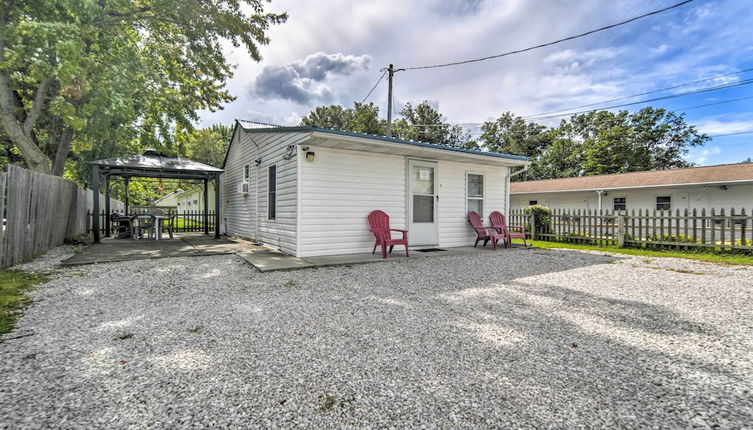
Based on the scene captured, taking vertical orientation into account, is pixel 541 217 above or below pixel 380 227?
above

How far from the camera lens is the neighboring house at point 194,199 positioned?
1761cm

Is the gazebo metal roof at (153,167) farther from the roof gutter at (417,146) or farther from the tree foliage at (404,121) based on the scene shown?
the tree foliage at (404,121)

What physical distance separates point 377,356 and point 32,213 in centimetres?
691

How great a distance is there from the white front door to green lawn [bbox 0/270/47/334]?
5846 millimetres

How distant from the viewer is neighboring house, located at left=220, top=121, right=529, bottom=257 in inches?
234

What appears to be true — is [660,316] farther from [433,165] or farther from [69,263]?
[69,263]

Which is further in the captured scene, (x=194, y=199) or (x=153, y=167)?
(x=194, y=199)

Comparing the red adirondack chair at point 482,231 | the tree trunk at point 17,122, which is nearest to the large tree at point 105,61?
the tree trunk at point 17,122

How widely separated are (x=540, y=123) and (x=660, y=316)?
31149 mm

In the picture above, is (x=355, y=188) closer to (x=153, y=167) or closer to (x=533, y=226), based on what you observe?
Result: (x=153, y=167)

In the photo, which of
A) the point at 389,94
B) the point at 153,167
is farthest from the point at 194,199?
the point at 389,94

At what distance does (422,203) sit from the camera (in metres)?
7.31

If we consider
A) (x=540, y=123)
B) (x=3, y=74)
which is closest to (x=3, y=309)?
(x=3, y=74)

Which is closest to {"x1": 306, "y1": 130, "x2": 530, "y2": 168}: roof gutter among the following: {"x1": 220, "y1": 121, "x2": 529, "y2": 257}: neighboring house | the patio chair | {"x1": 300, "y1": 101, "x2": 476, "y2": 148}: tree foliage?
{"x1": 220, "y1": 121, "x2": 529, "y2": 257}: neighboring house
